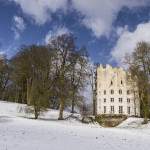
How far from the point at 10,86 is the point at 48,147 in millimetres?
55140

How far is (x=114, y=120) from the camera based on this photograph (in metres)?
64.8

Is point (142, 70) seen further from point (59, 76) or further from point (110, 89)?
point (110, 89)

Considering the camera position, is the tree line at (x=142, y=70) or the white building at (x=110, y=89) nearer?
the tree line at (x=142, y=70)

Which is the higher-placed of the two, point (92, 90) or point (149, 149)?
point (92, 90)

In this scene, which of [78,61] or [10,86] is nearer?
[78,61]

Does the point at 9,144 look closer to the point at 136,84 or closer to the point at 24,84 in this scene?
the point at 136,84

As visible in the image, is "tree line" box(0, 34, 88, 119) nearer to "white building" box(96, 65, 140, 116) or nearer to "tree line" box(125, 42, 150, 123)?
"tree line" box(125, 42, 150, 123)

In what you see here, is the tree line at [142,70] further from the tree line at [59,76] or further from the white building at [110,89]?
the white building at [110,89]

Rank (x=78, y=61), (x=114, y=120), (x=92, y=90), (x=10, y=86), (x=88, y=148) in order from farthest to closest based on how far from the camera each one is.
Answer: (x=10, y=86) → (x=92, y=90) → (x=114, y=120) → (x=78, y=61) → (x=88, y=148)

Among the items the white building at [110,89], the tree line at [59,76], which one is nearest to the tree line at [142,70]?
the tree line at [59,76]

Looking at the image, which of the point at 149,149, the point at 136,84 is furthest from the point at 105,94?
the point at 149,149

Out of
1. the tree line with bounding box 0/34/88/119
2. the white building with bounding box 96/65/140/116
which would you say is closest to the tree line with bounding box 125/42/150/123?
the tree line with bounding box 0/34/88/119

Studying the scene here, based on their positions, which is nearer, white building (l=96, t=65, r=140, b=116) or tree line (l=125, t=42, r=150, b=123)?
tree line (l=125, t=42, r=150, b=123)

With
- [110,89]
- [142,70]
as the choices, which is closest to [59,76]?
[142,70]
